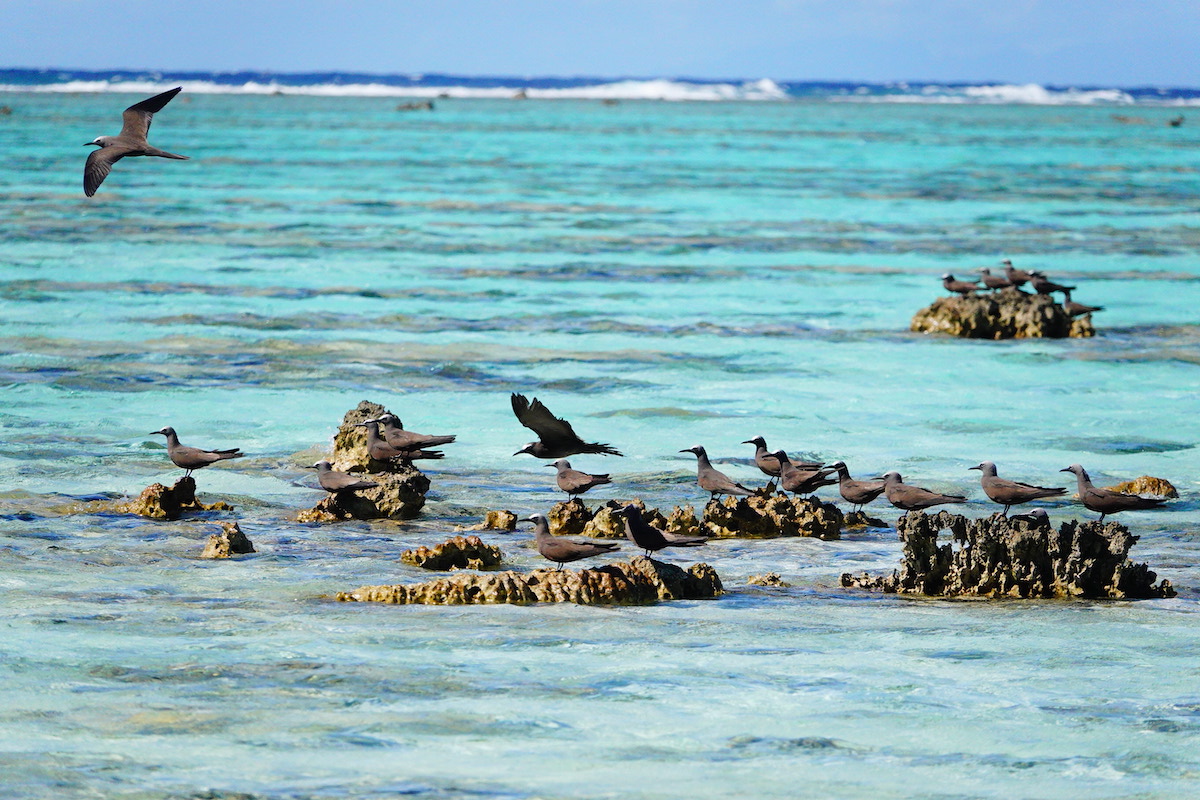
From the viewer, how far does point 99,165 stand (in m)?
12.0

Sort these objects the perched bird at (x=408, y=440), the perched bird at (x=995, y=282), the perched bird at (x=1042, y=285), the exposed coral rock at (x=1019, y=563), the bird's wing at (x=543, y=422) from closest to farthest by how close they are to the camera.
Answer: the exposed coral rock at (x=1019, y=563) → the bird's wing at (x=543, y=422) → the perched bird at (x=408, y=440) → the perched bird at (x=1042, y=285) → the perched bird at (x=995, y=282)

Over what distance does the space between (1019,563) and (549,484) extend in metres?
4.12

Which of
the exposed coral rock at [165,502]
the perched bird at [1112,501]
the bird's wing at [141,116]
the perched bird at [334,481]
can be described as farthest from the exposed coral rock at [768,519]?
the bird's wing at [141,116]

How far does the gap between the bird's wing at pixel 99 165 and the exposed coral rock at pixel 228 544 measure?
10.4 feet

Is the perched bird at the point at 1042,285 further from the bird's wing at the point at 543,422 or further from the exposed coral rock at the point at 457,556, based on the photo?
the exposed coral rock at the point at 457,556

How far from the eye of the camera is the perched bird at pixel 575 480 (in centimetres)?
1037

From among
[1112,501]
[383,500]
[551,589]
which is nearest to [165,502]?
[383,500]

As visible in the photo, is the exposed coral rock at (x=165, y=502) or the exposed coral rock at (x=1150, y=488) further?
the exposed coral rock at (x=1150, y=488)

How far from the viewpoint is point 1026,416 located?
1543 cm

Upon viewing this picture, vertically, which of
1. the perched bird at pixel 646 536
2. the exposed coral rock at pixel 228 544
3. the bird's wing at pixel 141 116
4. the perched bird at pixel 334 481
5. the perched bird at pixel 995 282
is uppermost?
the bird's wing at pixel 141 116

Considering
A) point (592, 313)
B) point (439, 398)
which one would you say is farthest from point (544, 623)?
point (592, 313)

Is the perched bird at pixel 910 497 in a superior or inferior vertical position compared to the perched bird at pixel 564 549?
superior

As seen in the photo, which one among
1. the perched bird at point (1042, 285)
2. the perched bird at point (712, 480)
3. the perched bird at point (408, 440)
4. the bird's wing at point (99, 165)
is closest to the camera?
the perched bird at point (712, 480)

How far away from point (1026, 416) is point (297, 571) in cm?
840
